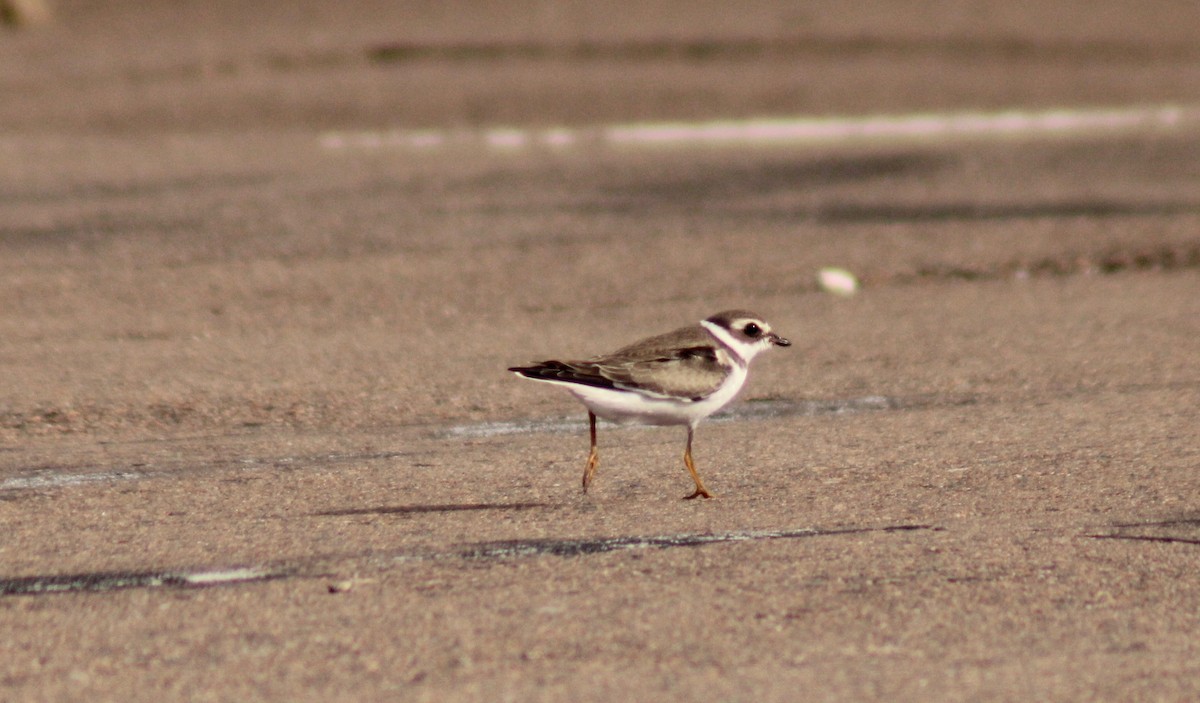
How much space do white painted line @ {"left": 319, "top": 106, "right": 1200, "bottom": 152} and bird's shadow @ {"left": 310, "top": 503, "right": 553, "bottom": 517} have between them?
→ 42.2 feet

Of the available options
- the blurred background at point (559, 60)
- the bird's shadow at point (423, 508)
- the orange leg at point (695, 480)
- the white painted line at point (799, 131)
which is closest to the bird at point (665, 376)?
the orange leg at point (695, 480)

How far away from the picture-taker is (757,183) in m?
17.4

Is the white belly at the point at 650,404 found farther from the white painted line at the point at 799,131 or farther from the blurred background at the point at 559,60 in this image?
the blurred background at the point at 559,60

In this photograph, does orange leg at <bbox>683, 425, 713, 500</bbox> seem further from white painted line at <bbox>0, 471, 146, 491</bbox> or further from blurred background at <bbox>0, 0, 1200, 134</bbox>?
blurred background at <bbox>0, 0, 1200, 134</bbox>

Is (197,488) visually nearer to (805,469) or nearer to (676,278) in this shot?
(805,469)

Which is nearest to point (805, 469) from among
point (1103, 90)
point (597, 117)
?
point (597, 117)

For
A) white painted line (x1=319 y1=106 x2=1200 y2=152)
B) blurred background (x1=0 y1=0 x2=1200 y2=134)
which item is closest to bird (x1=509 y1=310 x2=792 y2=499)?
white painted line (x1=319 y1=106 x2=1200 y2=152)

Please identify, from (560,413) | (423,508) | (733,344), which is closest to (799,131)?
(560,413)

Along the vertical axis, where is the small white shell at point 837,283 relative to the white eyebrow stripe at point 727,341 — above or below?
below

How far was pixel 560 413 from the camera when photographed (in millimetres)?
8672

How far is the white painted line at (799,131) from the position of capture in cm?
1991

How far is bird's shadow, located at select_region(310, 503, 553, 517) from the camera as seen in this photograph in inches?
261

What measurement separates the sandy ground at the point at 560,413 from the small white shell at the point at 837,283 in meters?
0.14

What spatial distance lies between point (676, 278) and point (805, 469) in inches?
218
